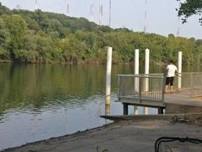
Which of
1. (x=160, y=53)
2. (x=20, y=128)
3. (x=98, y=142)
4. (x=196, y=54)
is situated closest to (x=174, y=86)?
(x=20, y=128)

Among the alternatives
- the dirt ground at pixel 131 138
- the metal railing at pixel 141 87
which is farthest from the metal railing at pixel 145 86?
the dirt ground at pixel 131 138

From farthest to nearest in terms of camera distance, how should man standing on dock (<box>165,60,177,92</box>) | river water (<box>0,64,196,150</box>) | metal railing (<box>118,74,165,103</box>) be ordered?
river water (<box>0,64,196,150</box>) < man standing on dock (<box>165,60,177,92</box>) < metal railing (<box>118,74,165,103</box>)

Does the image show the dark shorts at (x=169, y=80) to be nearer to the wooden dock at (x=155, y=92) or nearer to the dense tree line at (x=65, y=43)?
the wooden dock at (x=155, y=92)

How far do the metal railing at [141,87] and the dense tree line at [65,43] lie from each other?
90.8m

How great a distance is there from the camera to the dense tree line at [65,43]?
116500 millimetres

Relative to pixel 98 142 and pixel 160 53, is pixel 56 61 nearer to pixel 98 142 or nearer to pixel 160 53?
pixel 160 53

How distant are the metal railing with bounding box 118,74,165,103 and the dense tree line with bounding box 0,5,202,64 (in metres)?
90.8

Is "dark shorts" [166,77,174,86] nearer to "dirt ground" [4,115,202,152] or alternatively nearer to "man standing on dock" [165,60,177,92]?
"man standing on dock" [165,60,177,92]

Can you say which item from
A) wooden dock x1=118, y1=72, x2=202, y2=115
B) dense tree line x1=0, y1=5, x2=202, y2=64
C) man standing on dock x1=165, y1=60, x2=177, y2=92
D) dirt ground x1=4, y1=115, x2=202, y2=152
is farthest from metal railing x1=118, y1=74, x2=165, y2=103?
dense tree line x1=0, y1=5, x2=202, y2=64

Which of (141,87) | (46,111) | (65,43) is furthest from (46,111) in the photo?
(65,43)

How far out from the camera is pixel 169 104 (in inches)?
887

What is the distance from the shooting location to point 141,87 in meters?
24.1

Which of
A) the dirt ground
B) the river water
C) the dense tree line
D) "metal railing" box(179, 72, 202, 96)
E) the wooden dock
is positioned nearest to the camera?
the dirt ground

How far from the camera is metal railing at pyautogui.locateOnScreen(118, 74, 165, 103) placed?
A: 24.2 meters
